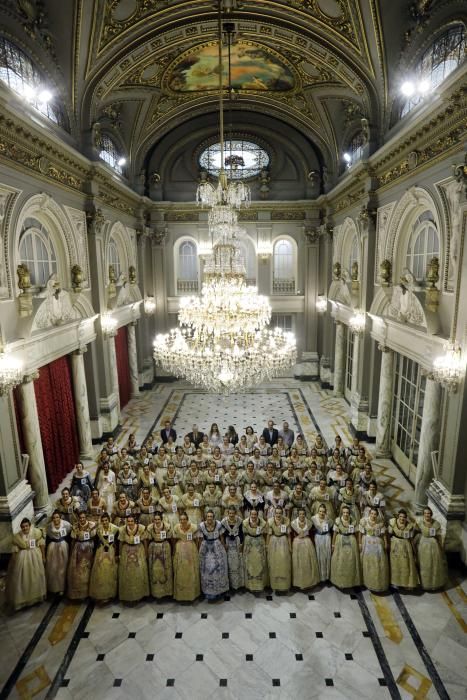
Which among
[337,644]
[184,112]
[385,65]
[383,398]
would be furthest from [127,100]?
[337,644]

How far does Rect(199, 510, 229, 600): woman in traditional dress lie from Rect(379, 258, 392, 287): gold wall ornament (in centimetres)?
724

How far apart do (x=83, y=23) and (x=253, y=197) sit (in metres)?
9.82

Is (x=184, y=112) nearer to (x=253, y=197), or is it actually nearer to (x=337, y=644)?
(x=253, y=197)

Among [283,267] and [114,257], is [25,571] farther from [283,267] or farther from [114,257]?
[283,267]

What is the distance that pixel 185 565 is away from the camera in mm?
6676

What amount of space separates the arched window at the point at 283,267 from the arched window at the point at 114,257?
22.6ft

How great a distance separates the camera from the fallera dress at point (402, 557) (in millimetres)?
6741

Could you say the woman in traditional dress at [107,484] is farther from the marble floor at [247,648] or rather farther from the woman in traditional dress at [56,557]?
the marble floor at [247,648]

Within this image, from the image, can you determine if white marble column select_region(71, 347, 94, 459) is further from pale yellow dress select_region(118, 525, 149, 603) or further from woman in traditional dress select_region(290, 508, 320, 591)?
woman in traditional dress select_region(290, 508, 320, 591)

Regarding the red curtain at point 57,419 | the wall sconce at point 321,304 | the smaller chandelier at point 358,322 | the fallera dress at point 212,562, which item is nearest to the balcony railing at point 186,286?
the wall sconce at point 321,304

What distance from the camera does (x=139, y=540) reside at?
665cm

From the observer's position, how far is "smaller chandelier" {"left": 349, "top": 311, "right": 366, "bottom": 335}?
492 inches

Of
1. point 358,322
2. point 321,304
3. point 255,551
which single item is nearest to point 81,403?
point 255,551

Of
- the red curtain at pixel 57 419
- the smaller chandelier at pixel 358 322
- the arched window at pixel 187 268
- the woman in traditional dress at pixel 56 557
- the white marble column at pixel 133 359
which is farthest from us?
the arched window at pixel 187 268
